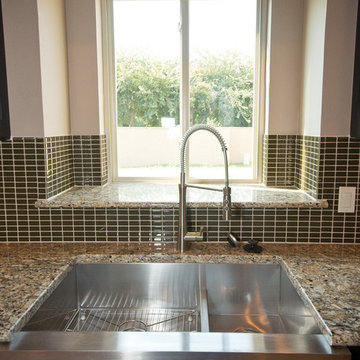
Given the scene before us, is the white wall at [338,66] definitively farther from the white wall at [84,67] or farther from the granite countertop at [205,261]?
the white wall at [84,67]

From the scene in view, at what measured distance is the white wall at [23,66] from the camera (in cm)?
177

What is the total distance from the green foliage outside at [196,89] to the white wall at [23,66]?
61 centimetres

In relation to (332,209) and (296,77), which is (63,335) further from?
(296,77)

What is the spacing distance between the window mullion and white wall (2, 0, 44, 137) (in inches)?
31.7

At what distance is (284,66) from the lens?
218cm

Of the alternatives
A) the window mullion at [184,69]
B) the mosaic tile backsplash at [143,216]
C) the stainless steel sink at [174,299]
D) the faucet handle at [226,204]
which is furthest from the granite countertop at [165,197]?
the window mullion at [184,69]

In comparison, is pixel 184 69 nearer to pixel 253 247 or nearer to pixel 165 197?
pixel 165 197

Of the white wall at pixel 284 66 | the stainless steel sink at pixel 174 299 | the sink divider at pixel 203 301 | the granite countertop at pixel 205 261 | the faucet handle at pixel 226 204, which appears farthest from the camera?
the white wall at pixel 284 66

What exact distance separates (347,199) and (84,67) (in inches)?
58.0

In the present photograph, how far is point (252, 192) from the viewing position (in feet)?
6.84

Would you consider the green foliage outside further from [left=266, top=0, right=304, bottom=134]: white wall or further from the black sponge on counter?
the black sponge on counter

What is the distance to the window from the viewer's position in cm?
228

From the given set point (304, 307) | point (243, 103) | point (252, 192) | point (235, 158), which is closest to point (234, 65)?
point (243, 103)

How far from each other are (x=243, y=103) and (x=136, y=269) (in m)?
1.16
